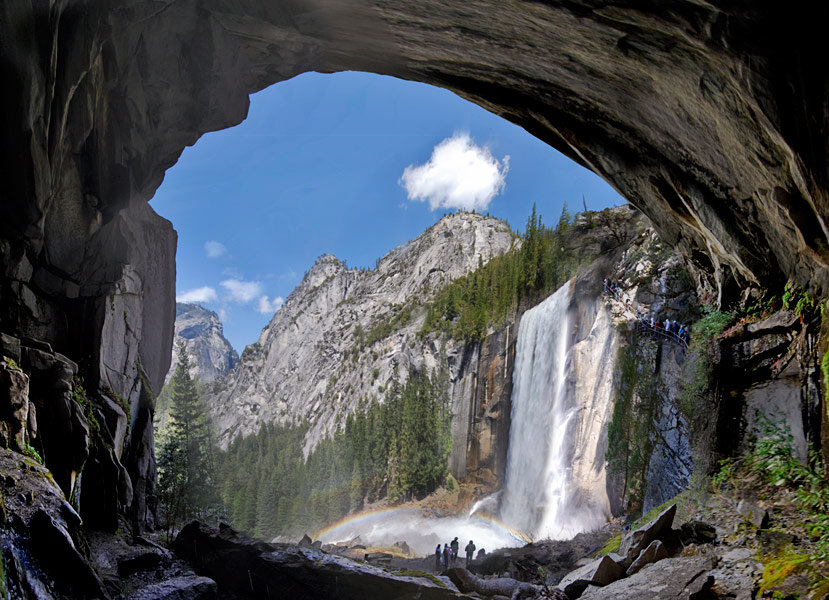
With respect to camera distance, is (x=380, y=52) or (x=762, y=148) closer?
(x=762, y=148)

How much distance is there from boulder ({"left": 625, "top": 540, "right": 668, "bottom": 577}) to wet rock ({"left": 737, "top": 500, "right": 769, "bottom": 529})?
1.64m

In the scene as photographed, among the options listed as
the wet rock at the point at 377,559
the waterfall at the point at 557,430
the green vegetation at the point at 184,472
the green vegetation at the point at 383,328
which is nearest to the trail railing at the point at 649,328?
the waterfall at the point at 557,430

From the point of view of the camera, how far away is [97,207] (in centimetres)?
1286

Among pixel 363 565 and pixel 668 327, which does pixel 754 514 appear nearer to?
pixel 363 565

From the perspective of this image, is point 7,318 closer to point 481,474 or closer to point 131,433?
point 131,433

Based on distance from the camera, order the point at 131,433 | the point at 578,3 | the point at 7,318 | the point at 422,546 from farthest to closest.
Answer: the point at 422,546 < the point at 131,433 < the point at 7,318 < the point at 578,3

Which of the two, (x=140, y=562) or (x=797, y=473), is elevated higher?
(x=797, y=473)

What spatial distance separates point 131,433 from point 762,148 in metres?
20.2

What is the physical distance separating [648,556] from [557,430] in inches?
827

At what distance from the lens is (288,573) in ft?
37.5

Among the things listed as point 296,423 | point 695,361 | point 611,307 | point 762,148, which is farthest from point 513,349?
point 296,423

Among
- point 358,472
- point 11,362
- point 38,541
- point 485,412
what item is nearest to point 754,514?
point 38,541

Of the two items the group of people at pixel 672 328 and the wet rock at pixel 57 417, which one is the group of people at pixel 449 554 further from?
the wet rock at pixel 57 417

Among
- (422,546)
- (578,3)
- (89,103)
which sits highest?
(89,103)
